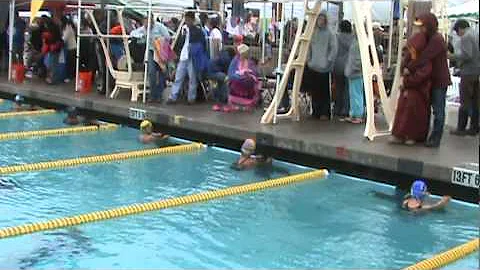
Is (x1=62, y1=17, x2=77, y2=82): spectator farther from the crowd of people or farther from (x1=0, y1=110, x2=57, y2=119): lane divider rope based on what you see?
(x1=0, y1=110, x2=57, y2=119): lane divider rope

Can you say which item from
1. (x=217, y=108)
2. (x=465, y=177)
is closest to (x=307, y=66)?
(x=217, y=108)

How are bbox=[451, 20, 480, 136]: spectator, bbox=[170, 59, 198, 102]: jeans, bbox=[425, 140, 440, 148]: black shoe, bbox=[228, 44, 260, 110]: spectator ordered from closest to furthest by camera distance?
bbox=[425, 140, 440, 148]: black shoe < bbox=[451, 20, 480, 136]: spectator < bbox=[228, 44, 260, 110]: spectator < bbox=[170, 59, 198, 102]: jeans

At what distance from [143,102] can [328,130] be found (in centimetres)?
373

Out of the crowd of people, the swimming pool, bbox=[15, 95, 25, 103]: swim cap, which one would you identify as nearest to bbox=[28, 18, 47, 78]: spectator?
the crowd of people

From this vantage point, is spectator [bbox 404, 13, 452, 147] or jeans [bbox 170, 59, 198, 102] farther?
jeans [bbox 170, 59, 198, 102]

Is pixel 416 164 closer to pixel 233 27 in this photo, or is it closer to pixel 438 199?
pixel 438 199

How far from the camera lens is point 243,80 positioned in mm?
11320

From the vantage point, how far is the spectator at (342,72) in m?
10.5

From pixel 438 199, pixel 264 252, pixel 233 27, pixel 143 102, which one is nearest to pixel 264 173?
pixel 438 199

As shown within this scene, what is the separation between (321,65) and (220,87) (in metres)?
2.53

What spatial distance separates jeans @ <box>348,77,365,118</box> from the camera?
10250mm

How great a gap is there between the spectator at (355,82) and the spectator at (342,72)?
27 cm

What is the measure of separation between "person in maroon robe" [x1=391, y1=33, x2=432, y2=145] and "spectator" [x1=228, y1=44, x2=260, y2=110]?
3.11 m

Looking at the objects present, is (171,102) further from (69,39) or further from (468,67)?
(468,67)
